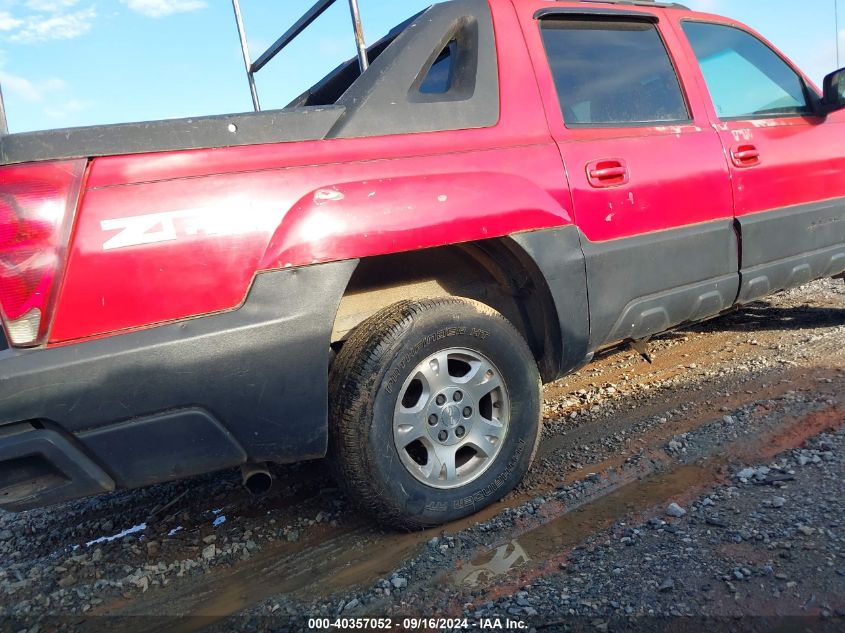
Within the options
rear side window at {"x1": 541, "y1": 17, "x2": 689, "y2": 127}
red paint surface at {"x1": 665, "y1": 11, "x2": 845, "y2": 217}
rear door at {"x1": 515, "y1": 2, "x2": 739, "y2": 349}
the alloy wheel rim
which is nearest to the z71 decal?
the alloy wheel rim

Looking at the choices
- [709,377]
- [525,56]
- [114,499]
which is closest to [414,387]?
[525,56]

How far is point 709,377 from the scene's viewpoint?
344cm

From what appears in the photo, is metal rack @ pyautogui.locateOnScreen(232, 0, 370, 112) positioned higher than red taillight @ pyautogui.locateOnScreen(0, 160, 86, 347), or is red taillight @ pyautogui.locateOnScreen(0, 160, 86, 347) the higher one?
metal rack @ pyautogui.locateOnScreen(232, 0, 370, 112)

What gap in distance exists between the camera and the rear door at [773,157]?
3119 mm

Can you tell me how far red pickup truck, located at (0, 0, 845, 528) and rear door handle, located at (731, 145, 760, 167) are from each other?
0.05 feet

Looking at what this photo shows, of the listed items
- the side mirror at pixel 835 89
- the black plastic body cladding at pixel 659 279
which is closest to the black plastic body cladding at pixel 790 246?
the black plastic body cladding at pixel 659 279

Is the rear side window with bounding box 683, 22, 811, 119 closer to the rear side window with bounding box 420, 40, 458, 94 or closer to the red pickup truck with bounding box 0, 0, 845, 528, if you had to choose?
the red pickup truck with bounding box 0, 0, 845, 528

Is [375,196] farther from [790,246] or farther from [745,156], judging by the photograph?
[790,246]

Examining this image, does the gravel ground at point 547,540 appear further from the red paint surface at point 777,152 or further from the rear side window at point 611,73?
the rear side window at point 611,73

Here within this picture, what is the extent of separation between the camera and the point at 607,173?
8.34ft

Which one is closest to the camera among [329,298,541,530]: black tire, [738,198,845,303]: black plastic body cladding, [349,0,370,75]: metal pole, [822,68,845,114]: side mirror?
[329,298,541,530]: black tire

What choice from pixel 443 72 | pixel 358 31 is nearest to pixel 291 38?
pixel 358 31

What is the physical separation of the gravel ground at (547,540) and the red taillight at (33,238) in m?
1.02

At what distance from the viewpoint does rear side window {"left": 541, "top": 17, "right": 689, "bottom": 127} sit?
8.70ft
